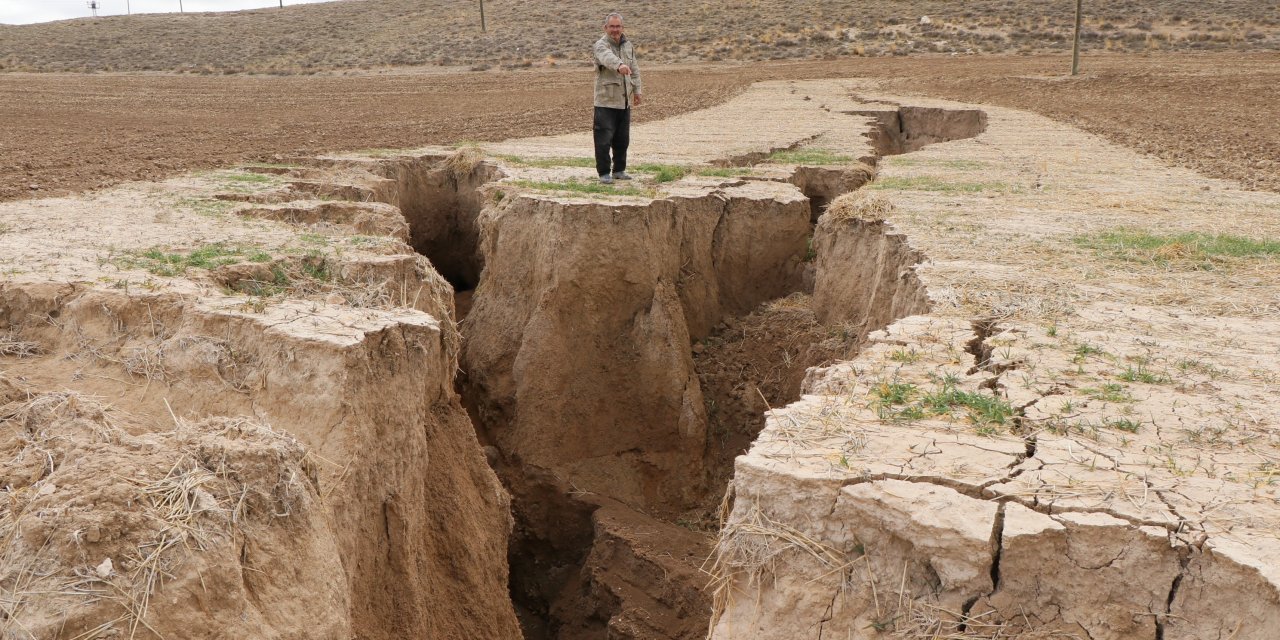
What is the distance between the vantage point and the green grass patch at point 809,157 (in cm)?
1067

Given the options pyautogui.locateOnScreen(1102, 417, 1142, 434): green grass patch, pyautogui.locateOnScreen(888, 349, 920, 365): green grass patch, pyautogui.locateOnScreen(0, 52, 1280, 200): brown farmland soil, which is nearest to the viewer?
pyautogui.locateOnScreen(1102, 417, 1142, 434): green grass patch

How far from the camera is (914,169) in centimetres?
1033

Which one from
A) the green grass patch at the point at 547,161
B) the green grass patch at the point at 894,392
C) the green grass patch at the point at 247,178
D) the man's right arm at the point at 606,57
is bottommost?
the green grass patch at the point at 894,392

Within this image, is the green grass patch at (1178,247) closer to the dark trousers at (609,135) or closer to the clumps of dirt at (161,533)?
the dark trousers at (609,135)

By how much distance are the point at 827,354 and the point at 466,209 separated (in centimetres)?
465

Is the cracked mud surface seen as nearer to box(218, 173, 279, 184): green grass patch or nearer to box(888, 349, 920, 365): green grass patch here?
box(888, 349, 920, 365): green grass patch

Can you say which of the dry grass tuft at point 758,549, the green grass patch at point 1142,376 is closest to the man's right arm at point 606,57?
the green grass patch at point 1142,376

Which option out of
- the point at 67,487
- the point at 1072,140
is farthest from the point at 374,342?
the point at 1072,140

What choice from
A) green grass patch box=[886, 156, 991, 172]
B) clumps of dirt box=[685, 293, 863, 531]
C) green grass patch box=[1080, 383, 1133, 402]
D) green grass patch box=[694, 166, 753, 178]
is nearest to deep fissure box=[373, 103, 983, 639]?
clumps of dirt box=[685, 293, 863, 531]

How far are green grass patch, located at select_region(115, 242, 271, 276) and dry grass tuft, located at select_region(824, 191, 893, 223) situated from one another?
14.9 ft

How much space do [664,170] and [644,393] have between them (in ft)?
8.66

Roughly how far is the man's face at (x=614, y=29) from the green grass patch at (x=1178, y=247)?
4.26 m

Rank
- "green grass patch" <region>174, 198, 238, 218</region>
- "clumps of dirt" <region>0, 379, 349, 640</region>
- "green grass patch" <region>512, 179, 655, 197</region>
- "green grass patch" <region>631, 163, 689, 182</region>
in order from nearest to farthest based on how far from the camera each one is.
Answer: "clumps of dirt" <region>0, 379, 349, 640</region>, "green grass patch" <region>174, 198, 238, 218</region>, "green grass patch" <region>512, 179, 655, 197</region>, "green grass patch" <region>631, 163, 689, 182</region>

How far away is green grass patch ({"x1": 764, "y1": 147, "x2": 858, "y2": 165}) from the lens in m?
10.7
